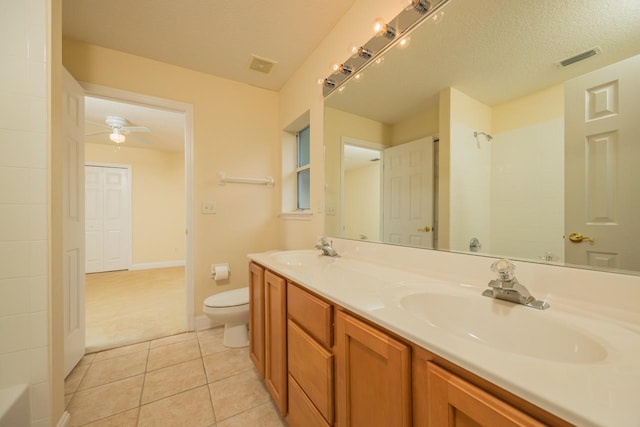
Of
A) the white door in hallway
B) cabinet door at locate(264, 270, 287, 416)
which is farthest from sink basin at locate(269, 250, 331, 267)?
the white door in hallway

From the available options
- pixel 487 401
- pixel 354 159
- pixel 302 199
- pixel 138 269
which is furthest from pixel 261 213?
pixel 138 269

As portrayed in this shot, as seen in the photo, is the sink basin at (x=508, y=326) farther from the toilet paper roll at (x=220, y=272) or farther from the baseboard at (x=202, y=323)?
the baseboard at (x=202, y=323)

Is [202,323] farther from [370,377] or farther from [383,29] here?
[383,29]

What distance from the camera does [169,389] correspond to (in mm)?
1474

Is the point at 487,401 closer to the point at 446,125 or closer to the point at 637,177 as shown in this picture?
the point at 637,177

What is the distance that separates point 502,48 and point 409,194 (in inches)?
26.6

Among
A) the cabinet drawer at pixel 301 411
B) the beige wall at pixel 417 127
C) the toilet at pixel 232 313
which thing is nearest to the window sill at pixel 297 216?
the toilet at pixel 232 313

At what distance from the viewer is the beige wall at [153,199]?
4.59 meters

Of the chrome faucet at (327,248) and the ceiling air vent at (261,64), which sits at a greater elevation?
the ceiling air vent at (261,64)

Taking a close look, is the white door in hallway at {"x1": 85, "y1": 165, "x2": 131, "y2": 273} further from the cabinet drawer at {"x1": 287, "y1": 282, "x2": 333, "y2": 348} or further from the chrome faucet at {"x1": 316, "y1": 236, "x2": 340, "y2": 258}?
the cabinet drawer at {"x1": 287, "y1": 282, "x2": 333, "y2": 348}

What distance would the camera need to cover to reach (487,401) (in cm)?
41

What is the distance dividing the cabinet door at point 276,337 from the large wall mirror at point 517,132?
0.65 meters

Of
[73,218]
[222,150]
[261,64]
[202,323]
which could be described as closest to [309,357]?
[202,323]

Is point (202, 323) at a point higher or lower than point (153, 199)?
lower
